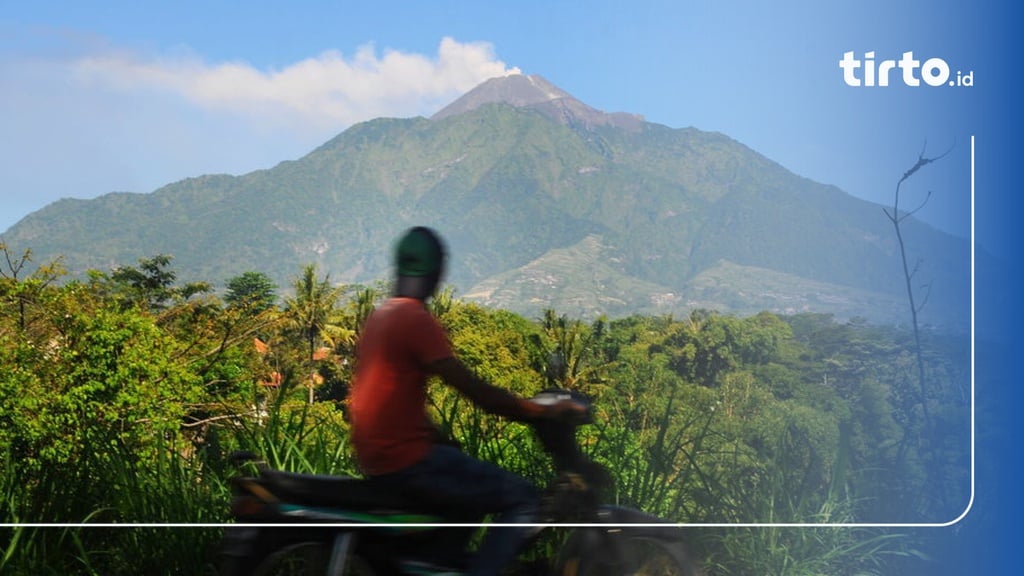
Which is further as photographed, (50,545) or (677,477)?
(677,477)

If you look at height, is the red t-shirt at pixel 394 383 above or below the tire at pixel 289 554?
above

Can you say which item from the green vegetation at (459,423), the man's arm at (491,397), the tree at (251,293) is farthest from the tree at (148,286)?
the man's arm at (491,397)

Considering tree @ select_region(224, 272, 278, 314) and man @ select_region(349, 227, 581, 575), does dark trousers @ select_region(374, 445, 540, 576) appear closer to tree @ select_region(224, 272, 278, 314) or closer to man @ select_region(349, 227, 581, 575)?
man @ select_region(349, 227, 581, 575)

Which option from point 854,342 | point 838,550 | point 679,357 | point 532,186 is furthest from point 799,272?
point 838,550

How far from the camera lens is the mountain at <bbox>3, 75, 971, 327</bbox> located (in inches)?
2408

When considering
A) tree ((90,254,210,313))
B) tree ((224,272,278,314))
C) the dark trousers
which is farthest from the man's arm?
tree ((90,254,210,313))

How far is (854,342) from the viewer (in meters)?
31.0

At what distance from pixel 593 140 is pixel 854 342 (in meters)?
102

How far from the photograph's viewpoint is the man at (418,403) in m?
1.58

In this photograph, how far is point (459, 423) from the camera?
312cm

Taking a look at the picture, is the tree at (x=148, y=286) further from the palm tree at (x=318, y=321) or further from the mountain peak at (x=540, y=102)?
the mountain peak at (x=540, y=102)

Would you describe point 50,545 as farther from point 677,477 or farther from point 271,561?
point 677,477

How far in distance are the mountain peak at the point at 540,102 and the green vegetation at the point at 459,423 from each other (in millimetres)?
109527

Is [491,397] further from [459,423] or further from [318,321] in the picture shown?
[318,321]
